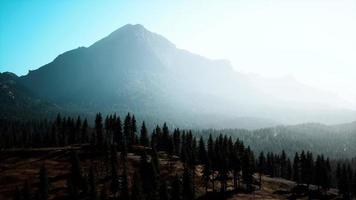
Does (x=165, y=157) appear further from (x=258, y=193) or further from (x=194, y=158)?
(x=258, y=193)

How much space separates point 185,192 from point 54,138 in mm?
108148

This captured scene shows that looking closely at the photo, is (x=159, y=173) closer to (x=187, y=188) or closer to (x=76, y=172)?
(x=187, y=188)

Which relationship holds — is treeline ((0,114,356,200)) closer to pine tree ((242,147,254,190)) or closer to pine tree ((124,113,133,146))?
pine tree ((242,147,254,190))

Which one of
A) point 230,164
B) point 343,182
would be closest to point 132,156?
point 230,164

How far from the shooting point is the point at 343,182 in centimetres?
14525

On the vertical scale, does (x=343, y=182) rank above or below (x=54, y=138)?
below

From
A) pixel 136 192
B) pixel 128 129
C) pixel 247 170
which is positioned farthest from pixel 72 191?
pixel 128 129

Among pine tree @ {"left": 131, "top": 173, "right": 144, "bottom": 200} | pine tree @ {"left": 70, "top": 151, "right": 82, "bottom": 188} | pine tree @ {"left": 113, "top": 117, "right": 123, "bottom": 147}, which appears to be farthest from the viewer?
pine tree @ {"left": 113, "top": 117, "right": 123, "bottom": 147}

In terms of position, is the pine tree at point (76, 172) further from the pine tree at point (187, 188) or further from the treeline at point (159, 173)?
the pine tree at point (187, 188)

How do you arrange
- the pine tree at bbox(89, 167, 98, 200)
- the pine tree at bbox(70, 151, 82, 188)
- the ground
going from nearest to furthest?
the pine tree at bbox(89, 167, 98, 200) → the pine tree at bbox(70, 151, 82, 188) → the ground

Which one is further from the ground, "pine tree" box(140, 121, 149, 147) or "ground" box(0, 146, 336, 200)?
"pine tree" box(140, 121, 149, 147)

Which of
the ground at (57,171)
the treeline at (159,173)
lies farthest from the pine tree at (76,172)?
the ground at (57,171)

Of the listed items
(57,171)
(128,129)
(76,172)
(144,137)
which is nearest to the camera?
(76,172)

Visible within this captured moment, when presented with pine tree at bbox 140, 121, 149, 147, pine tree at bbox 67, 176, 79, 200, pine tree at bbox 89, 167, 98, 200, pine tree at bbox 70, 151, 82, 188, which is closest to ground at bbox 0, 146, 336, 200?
pine tree at bbox 70, 151, 82, 188
